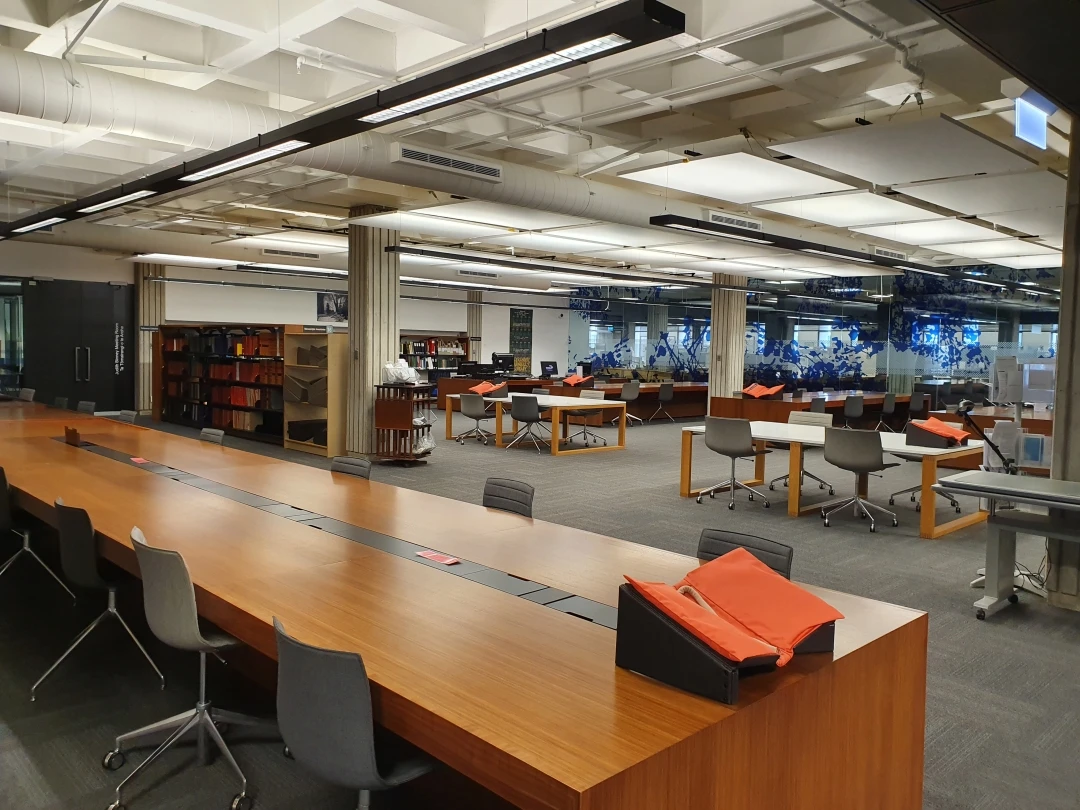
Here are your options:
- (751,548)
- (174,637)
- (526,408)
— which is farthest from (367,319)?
(751,548)

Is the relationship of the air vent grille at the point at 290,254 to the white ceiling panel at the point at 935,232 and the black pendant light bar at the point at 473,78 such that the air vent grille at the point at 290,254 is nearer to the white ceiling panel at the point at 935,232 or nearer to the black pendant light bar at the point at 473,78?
the black pendant light bar at the point at 473,78

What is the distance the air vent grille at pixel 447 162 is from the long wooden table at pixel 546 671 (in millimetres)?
3467

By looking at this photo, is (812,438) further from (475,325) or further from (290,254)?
(475,325)

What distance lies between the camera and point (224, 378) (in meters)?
13.6

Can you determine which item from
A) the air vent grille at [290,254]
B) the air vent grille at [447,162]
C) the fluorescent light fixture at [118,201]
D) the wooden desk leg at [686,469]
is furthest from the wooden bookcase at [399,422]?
the air vent grille at [290,254]

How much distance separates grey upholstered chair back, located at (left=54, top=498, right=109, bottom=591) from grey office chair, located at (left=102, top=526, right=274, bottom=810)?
2.26 feet

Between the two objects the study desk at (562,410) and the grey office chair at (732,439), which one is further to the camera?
the study desk at (562,410)

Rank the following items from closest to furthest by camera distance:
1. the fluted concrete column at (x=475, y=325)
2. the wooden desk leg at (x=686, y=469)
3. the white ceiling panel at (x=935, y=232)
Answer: the wooden desk leg at (x=686, y=469) < the white ceiling panel at (x=935, y=232) < the fluted concrete column at (x=475, y=325)

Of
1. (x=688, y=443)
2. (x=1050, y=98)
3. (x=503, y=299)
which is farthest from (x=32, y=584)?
(x=503, y=299)

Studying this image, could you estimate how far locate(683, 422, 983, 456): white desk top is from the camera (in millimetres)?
7324

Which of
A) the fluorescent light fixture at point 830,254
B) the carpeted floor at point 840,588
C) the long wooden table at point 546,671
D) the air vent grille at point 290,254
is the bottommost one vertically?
the carpeted floor at point 840,588

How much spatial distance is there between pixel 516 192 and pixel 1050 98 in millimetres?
4269

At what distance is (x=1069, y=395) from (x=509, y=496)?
3.62 meters

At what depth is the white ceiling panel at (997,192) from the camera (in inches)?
268
